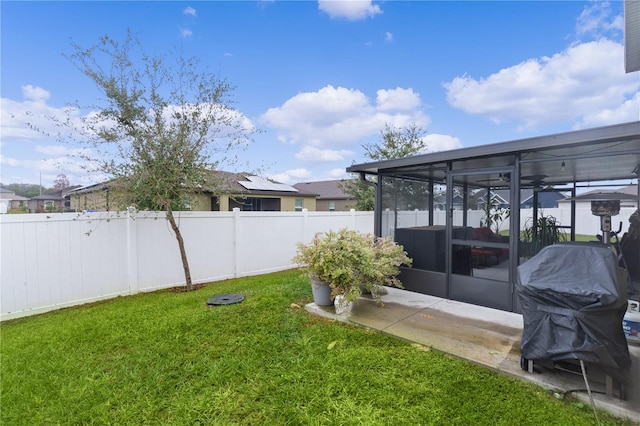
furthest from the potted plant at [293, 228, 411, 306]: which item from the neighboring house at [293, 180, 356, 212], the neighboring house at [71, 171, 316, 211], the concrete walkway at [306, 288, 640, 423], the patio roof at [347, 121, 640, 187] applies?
the neighboring house at [293, 180, 356, 212]

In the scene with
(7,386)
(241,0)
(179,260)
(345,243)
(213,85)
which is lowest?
(7,386)

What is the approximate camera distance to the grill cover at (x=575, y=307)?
2.16m

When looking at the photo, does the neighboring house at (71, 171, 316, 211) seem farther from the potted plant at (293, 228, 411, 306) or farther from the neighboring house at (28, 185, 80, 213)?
the potted plant at (293, 228, 411, 306)

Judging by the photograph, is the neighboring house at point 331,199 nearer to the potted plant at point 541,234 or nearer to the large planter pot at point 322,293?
the potted plant at point 541,234

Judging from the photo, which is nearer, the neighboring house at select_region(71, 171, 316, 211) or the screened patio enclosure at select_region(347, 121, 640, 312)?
the screened patio enclosure at select_region(347, 121, 640, 312)

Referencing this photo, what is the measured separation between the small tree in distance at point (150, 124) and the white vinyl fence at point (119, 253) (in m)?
0.42

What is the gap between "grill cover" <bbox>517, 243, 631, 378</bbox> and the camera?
2160mm

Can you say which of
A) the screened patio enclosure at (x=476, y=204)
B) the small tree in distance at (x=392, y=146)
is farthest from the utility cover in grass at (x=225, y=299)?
the small tree in distance at (x=392, y=146)

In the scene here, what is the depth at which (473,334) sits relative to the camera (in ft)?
11.5

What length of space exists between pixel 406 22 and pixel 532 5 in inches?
114

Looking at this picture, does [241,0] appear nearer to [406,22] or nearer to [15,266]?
[406,22]

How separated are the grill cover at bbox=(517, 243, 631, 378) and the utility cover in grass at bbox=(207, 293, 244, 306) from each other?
3.85m

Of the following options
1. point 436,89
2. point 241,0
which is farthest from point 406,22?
point 241,0

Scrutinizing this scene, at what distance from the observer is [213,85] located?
558 cm
